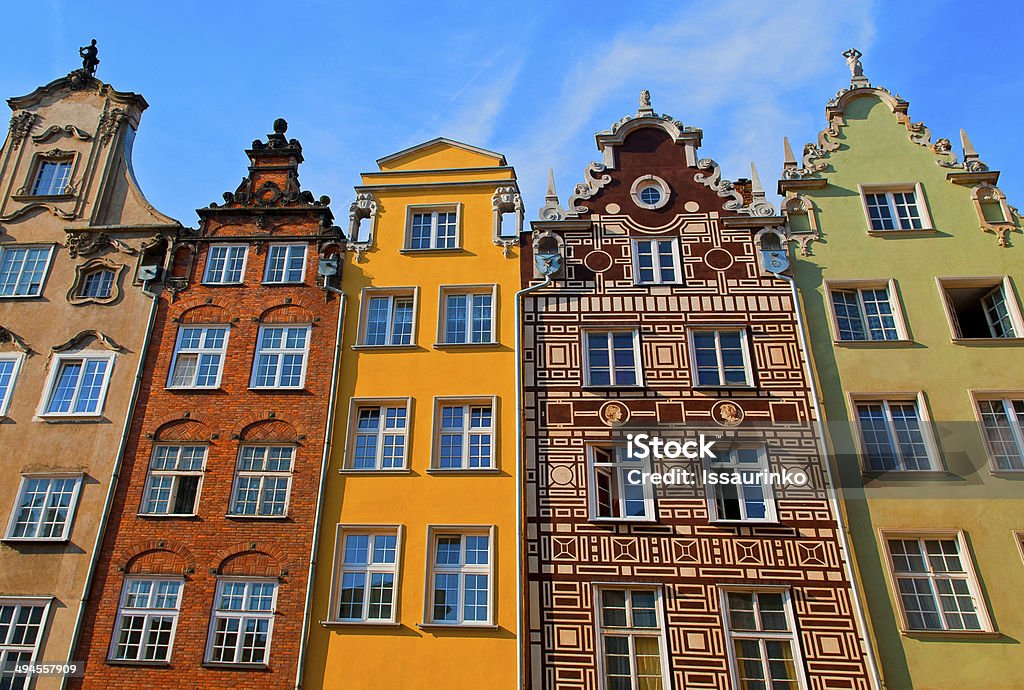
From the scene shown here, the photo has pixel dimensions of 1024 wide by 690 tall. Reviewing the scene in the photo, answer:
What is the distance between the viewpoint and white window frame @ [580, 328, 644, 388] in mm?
22641

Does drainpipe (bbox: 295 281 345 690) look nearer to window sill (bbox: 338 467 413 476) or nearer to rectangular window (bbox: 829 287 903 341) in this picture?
window sill (bbox: 338 467 413 476)

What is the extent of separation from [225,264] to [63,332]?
478cm

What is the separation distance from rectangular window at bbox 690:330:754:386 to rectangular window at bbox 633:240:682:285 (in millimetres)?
1922

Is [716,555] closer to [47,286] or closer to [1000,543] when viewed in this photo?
[1000,543]

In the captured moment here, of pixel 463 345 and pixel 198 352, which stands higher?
pixel 198 352

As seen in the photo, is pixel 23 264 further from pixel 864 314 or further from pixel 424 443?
pixel 864 314

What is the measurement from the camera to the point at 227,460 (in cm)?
2244

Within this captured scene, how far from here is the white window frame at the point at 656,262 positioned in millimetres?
24188

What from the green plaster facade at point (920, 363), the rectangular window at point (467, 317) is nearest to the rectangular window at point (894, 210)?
the green plaster facade at point (920, 363)

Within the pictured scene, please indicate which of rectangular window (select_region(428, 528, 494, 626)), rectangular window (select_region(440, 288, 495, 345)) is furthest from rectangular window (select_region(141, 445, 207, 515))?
rectangular window (select_region(440, 288, 495, 345))

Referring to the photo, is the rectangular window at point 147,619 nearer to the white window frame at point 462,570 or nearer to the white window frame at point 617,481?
the white window frame at point 462,570

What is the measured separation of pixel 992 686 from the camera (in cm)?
1848

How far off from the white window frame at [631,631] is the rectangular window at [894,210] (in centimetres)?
1242

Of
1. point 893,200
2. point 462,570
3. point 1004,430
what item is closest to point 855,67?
point 893,200
